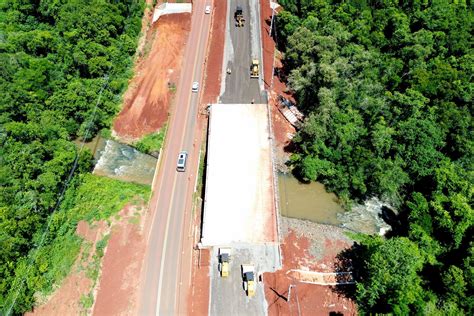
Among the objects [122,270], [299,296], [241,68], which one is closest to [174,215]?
[122,270]

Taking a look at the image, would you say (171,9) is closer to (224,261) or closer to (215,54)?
(215,54)

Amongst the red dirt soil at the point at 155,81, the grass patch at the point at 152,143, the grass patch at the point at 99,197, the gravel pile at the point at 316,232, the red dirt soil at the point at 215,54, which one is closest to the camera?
the gravel pile at the point at 316,232

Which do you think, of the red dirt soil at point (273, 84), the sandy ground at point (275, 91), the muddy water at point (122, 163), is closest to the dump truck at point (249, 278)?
the sandy ground at point (275, 91)

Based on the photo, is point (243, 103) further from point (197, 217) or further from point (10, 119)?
point (10, 119)

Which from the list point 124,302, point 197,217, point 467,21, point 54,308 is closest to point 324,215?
point 197,217

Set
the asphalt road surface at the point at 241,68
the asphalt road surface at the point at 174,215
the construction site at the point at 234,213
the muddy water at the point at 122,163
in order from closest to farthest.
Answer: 1. the construction site at the point at 234,213
2. the asphalt road surface at the point at 174,215
3. the muddy water at the point at 122,163
4. the asphalt road surface at the point at 241,68

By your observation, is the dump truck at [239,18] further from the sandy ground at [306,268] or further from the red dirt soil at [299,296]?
the red dirt soil at [299,296]

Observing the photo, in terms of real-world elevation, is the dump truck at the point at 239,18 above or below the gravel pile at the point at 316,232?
above
